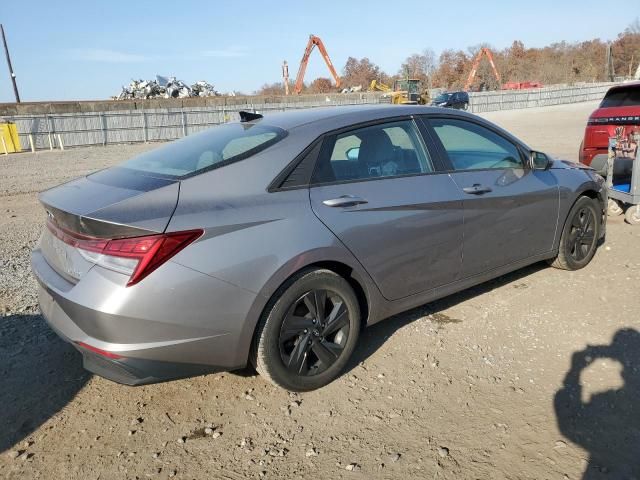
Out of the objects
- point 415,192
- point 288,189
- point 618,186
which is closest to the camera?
point 288,189

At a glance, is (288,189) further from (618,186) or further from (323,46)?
(323,46)

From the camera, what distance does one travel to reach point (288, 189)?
294cm

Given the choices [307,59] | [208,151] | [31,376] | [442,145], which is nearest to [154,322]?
[208,151]

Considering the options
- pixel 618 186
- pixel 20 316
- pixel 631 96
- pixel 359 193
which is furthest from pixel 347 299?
pixel 631 96

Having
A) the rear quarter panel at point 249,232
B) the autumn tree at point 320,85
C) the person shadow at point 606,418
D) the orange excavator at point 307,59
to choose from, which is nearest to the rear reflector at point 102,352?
the rear quarter panel at point 249,232

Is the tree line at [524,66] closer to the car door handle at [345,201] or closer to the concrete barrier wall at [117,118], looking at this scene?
the concrete barrier wall at [117,118]

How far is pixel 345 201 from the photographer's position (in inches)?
122

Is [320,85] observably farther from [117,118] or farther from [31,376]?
[31,376]

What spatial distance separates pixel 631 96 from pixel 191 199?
697 centimetres

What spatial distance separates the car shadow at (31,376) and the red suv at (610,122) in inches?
256

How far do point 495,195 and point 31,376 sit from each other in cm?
340

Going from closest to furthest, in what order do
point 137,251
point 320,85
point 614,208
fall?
point 137,251 < point 614,208 < point 320,85

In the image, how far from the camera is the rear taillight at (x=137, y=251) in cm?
243

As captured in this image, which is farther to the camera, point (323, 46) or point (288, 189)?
point (323, 46)
